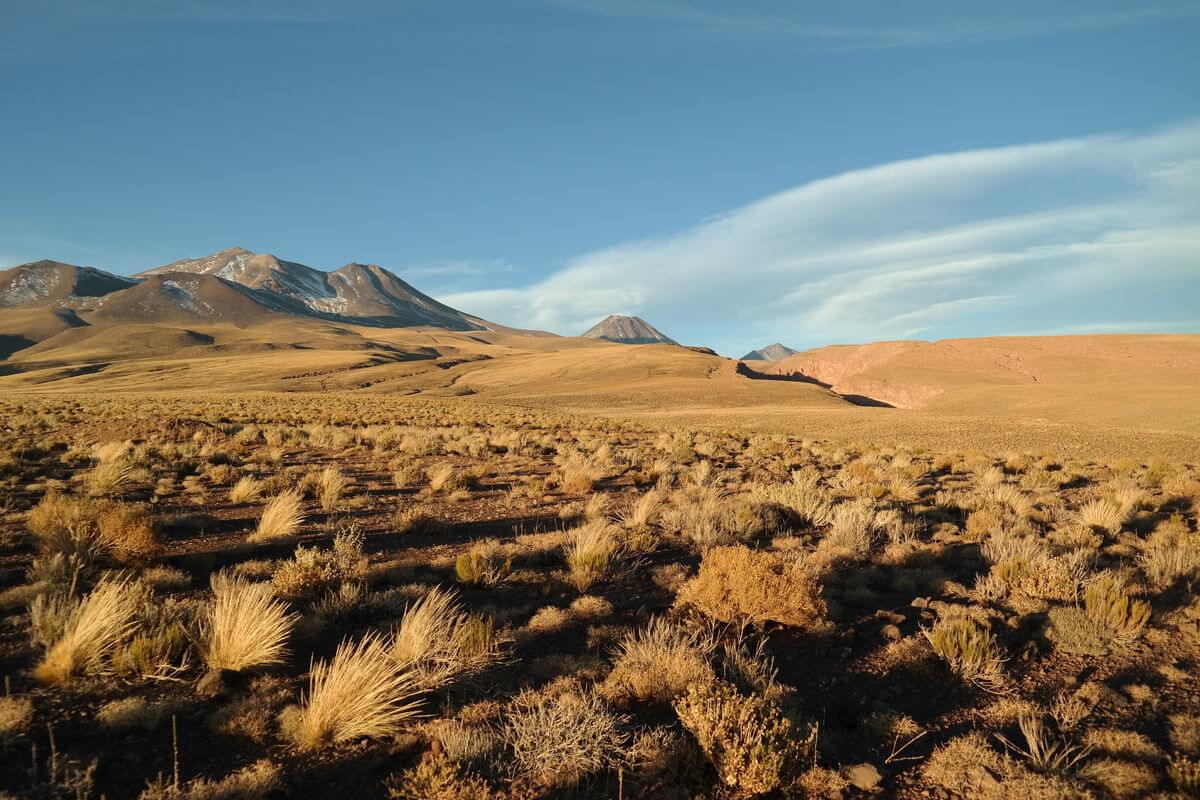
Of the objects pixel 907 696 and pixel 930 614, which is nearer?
pixel 907 696

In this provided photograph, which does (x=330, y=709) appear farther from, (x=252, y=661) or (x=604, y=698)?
(x=604, y=698)

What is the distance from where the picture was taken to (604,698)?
4.54 meters

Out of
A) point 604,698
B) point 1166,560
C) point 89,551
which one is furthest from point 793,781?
point 89,551

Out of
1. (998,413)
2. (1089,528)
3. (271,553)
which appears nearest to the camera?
(271,553)

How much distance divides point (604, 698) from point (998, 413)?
55.1 meters

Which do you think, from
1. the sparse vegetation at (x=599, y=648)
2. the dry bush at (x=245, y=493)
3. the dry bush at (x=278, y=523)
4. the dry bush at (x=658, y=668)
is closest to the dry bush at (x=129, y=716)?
the sparse vegetation at (x=599, y=648)

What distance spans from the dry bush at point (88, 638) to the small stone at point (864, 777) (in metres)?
5.63

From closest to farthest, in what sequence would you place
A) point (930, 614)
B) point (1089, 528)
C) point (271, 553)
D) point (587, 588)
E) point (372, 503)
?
1. point (930, 614)
2. point (587, 588)
3. point (271, 553)
4. point (1089, 528)
5. point (372, 503)

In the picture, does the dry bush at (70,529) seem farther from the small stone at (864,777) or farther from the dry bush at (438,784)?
the small stone at (864,777)

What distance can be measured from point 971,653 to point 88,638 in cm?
739

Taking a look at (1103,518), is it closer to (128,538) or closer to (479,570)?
(479,570)

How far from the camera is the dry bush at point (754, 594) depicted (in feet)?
19.4

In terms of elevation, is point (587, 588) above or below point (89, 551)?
below

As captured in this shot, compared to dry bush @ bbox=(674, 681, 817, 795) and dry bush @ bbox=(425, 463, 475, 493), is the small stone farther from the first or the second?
dry bush @ bbox=(425, 463, 475, 493)
